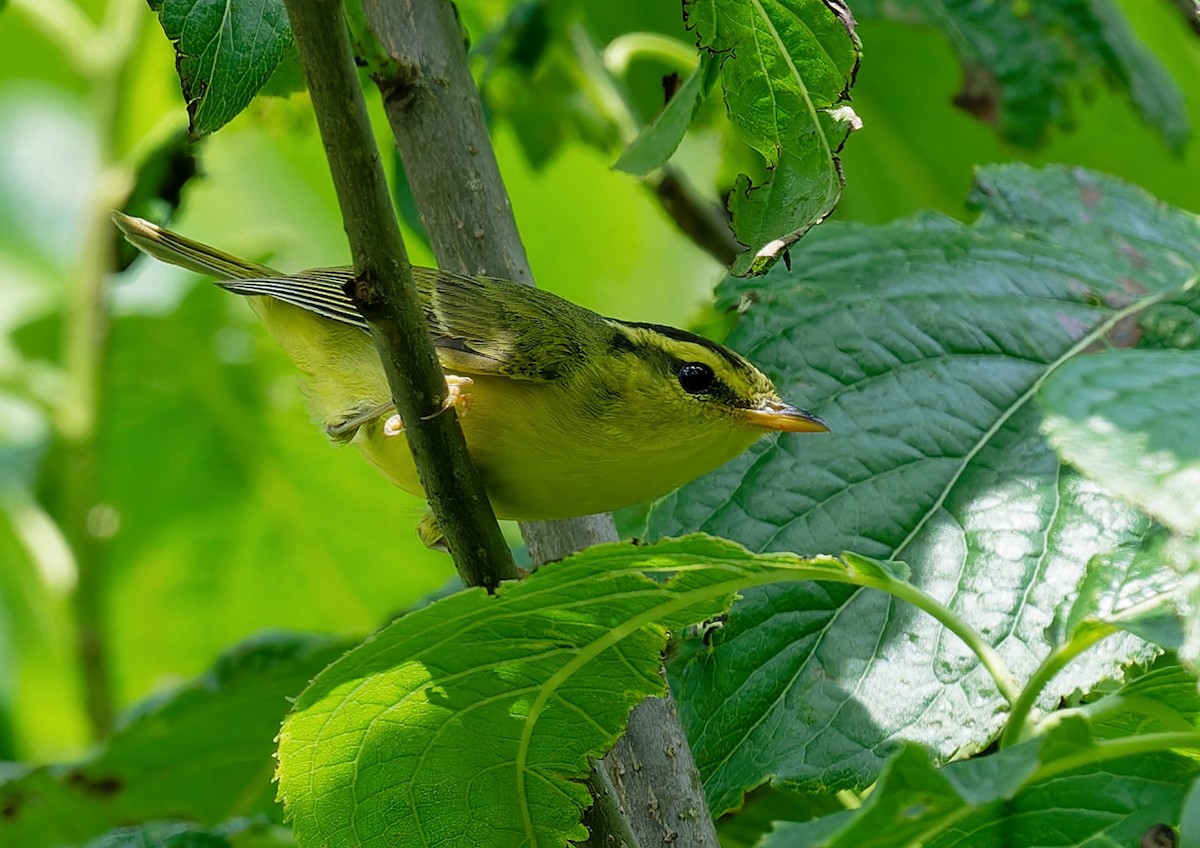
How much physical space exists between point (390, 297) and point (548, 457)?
1.07 metres

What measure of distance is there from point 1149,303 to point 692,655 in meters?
1.02

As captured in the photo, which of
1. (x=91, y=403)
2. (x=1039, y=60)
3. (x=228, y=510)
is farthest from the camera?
(x=228, y=510)

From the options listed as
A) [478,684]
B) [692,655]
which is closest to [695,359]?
[692,655]

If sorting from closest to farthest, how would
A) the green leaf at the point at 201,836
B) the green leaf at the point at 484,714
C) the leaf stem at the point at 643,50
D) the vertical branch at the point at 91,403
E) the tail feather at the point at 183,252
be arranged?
1. the green leaf at the point at 484,714
2. the green leaf at the point at 201,836
3. the tail feather at the point at 183,252
4. the leaf stem at the point at 643,50
5. the vertical branch at the point at 91,403

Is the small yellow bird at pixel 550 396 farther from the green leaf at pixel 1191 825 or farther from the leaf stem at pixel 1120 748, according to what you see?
the green leaf at pixel 1191 825

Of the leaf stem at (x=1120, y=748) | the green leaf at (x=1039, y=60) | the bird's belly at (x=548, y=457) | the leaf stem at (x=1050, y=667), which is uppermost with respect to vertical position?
the green leaf at (x=1039, y=60)

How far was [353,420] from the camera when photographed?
2762mm

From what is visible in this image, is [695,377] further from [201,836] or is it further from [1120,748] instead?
[1120,748]

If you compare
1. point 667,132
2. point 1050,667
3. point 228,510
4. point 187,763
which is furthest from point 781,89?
point 228,510

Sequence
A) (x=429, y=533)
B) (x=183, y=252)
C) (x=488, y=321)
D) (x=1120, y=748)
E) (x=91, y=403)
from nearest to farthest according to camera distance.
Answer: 1. (x=1120, y=748)
2. (x=488, y=321)
3. (x=429, y=533)
4. (x=183, y=252)
5. (x=91, y=403)

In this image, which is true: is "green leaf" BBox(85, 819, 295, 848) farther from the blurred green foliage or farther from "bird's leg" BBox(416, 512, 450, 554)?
the blurred green foliage

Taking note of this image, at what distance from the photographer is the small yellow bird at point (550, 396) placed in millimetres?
2537

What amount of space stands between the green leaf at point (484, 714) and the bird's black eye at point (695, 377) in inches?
43.8

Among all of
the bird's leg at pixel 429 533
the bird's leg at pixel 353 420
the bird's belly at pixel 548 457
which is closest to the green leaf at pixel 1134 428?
the bird's belly at pixel 548 457
